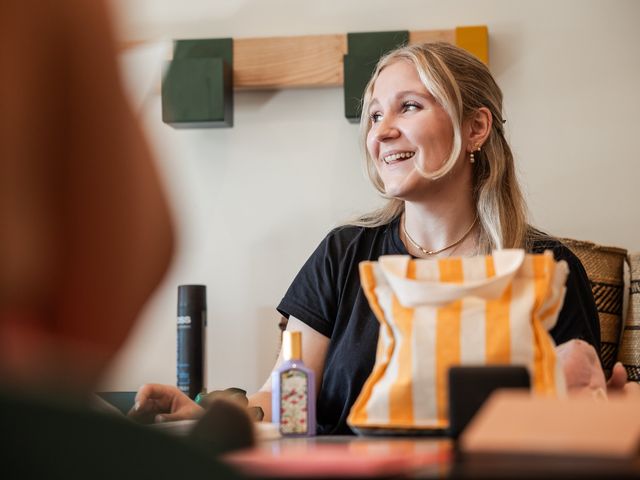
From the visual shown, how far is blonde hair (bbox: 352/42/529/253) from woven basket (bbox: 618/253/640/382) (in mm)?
658

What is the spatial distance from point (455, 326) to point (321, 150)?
199 cm

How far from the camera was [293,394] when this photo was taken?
4.28ft

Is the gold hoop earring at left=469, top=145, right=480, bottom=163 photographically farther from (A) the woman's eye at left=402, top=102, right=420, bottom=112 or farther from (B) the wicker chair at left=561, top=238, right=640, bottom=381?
(B) the wicker chair at left=561, top=238, right=640, bottom=381

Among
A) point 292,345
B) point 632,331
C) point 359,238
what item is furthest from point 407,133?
point 632,331

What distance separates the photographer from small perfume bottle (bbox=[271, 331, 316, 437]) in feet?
4.23

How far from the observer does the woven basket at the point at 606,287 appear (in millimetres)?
2566

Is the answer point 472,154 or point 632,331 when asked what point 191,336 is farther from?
point 632,331

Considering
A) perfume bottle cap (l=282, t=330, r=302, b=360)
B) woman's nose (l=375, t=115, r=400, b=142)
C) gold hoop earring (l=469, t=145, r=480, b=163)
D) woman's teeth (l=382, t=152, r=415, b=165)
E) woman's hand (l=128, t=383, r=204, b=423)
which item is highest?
woman's nose (l=375, t=115, r=400, b=142)

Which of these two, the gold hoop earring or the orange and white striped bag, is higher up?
the gold hoop earring

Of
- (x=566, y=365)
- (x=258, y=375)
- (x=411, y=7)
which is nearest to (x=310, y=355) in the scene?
(x=566, y=365)

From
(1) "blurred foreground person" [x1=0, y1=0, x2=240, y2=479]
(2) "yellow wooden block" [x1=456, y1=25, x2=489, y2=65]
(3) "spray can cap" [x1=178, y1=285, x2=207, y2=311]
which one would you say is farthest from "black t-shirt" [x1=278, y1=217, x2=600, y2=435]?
(1) "blurred foreground person" [x1=0, y1=0, x2=240, y2=479]

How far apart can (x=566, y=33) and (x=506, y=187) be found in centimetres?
107

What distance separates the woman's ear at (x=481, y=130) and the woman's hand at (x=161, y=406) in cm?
106

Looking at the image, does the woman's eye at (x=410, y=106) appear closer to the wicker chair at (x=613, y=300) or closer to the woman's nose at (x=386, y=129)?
the woman's nose at (x=386, y=129)
